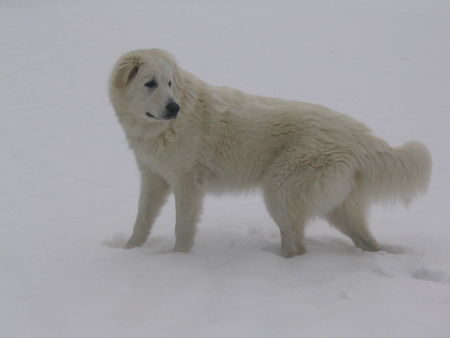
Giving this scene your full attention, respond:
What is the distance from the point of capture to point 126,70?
4445mm

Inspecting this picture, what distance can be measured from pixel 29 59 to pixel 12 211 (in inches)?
358

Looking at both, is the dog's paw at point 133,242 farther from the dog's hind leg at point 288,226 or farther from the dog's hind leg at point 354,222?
the dog's hind leg at point 354,222

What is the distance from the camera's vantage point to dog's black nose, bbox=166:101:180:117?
4.32 m

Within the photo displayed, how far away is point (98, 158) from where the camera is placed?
26.6 feet

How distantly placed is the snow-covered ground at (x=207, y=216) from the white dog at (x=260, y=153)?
Answer: 0.41 m

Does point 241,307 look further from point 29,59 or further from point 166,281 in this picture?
point 29,59

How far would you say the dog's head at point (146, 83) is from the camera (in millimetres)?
4383

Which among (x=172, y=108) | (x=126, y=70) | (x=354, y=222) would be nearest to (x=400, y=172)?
(x=354, y=222)

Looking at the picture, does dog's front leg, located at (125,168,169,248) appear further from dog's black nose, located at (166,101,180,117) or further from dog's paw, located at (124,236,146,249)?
dog's black nose, located at (166,101,180,117)

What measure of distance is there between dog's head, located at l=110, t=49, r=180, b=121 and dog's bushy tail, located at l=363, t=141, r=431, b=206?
178 centimetres

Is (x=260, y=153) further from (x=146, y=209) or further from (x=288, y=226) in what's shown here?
(x=146, y=209)

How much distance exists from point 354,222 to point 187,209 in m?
1.53

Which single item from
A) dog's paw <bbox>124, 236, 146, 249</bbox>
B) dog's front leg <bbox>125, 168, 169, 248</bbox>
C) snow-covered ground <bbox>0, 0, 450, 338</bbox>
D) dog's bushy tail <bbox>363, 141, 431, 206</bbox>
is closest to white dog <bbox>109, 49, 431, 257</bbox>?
dog's bushy tail <bbox>363, 141, 431, 206</bbox>

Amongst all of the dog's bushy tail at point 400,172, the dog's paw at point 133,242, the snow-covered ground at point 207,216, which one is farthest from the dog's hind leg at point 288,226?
the dog's paw at point 133,242
